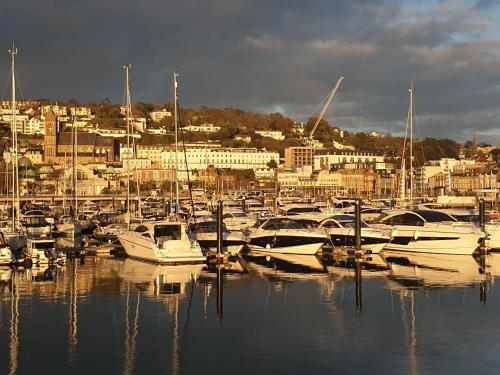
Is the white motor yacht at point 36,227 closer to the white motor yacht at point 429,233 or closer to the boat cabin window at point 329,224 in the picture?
the boat cabin window at point 329,224

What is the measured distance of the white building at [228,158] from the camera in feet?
597

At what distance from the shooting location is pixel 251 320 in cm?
2198

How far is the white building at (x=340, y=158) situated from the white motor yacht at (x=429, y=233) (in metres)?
143

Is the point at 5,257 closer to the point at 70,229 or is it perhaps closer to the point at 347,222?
the point at 70,229

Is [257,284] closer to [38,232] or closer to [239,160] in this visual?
[38,232]

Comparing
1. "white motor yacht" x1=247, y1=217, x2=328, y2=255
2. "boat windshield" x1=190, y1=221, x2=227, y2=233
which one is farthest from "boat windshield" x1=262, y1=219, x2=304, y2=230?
"boat windshield" x1=190, y1=221, x2=227, y2=233

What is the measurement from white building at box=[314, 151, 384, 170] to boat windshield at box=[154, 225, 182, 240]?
14927 cm

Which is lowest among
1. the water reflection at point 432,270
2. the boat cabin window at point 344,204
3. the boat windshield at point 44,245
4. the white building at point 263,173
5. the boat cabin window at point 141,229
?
the water reflection at point 432,270

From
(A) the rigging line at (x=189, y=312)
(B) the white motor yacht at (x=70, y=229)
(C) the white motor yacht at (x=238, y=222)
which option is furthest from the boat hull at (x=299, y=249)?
(B) the white motor yacht at (x=70, y=229)

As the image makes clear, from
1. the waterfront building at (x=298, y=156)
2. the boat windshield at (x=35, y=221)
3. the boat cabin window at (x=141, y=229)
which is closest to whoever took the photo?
the boat cabin window at (x=141, y=229)

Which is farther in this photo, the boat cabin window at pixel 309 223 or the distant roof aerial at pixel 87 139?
the distant roof aerial at pixel 87 139

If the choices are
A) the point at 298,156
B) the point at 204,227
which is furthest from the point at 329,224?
the point at 298,156

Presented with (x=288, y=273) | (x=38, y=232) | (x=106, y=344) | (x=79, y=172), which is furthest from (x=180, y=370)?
(x=79, y=172)

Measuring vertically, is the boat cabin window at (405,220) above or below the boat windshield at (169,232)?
above
